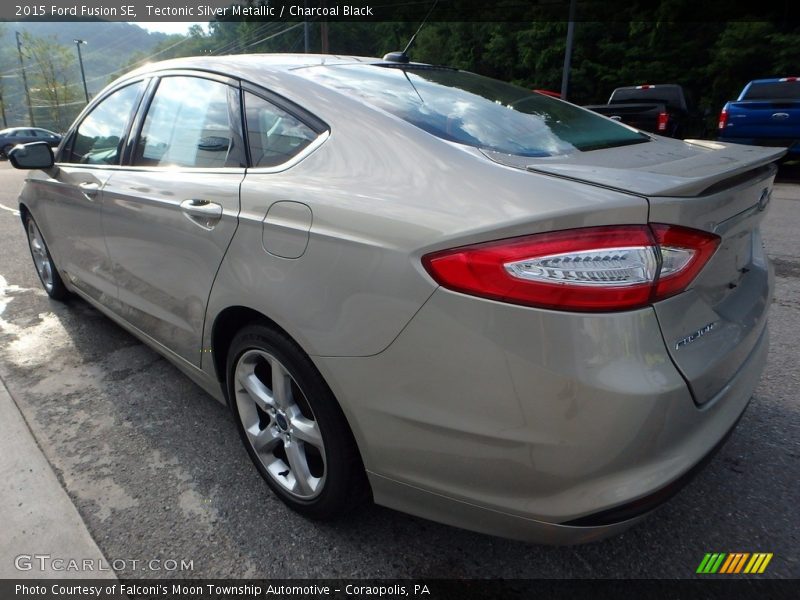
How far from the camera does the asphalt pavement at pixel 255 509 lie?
170 centimetres

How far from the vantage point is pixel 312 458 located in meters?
1.92

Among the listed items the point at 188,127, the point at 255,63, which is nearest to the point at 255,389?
the point at 188,127

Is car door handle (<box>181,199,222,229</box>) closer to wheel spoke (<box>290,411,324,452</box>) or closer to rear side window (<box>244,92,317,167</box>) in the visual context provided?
rear side window (<box>244,92,317,167</box>)

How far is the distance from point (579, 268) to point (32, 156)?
3.28 meters

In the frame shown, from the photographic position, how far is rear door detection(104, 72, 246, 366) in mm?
1939

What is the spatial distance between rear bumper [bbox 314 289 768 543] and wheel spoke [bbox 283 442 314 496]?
1.67 feet

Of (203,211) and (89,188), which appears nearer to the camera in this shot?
(203,211)

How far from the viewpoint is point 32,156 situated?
315 centimetres

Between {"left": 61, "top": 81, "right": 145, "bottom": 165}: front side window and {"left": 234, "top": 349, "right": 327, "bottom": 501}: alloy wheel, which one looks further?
{"left": 61, "top": 81, "right": 145, "bottom": 165}: front side window

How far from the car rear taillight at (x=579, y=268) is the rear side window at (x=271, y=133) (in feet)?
2.74

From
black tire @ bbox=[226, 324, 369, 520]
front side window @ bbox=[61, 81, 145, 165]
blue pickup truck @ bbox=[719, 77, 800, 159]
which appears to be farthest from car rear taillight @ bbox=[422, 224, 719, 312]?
blue pickup truck @ bbox=[719, 77, 800, 159]

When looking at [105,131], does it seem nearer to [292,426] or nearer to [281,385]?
[281,385]

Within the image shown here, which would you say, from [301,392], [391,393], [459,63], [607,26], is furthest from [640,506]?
[459,63]

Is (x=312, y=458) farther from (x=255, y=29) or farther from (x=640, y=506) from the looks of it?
(x=255, y=29)
